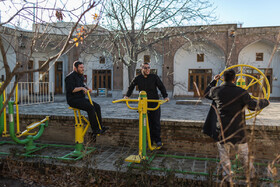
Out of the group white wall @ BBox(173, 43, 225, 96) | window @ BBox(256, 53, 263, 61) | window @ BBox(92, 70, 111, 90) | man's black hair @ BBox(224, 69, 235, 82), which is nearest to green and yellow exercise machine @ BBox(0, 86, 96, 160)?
man's black hair @ BBox(224, 69, 235, 82)

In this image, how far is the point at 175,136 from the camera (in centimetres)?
541

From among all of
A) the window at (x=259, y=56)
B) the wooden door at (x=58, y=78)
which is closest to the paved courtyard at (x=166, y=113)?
the window at (x=259, y=56)

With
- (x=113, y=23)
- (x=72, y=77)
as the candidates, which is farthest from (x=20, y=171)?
(x=113, y=23)

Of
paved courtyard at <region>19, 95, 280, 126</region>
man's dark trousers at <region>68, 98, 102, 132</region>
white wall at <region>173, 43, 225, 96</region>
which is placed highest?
white wall at <region>173, 43, 225, 96</region>

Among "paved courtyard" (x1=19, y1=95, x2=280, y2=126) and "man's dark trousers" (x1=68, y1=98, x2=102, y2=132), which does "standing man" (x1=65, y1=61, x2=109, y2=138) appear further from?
"paved courtyard" (x1=19, y1=95, x2=280, y2=126)

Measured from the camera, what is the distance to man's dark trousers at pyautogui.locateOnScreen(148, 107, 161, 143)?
16.2ft

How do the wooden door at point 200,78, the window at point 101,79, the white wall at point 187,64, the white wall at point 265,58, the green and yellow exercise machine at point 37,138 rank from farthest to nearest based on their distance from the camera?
1. the window at point 101,79
2. the wooden door at point 200,78
3. the white wall at point 187,64
4. the white wall at point 265,58
5. the green and yellow exercise machine at point 37,138

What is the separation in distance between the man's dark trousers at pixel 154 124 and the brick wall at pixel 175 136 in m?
0.44

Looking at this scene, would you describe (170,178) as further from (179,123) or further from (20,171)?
(20,171)

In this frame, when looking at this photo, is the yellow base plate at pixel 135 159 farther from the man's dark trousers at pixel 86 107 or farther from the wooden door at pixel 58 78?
the wooden door at pixel 58 78

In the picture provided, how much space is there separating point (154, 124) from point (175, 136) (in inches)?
29.1

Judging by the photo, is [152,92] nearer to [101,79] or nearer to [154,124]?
[154,124]

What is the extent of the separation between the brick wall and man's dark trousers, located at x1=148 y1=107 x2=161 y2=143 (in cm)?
44

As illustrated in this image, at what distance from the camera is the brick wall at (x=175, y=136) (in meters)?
4.86
